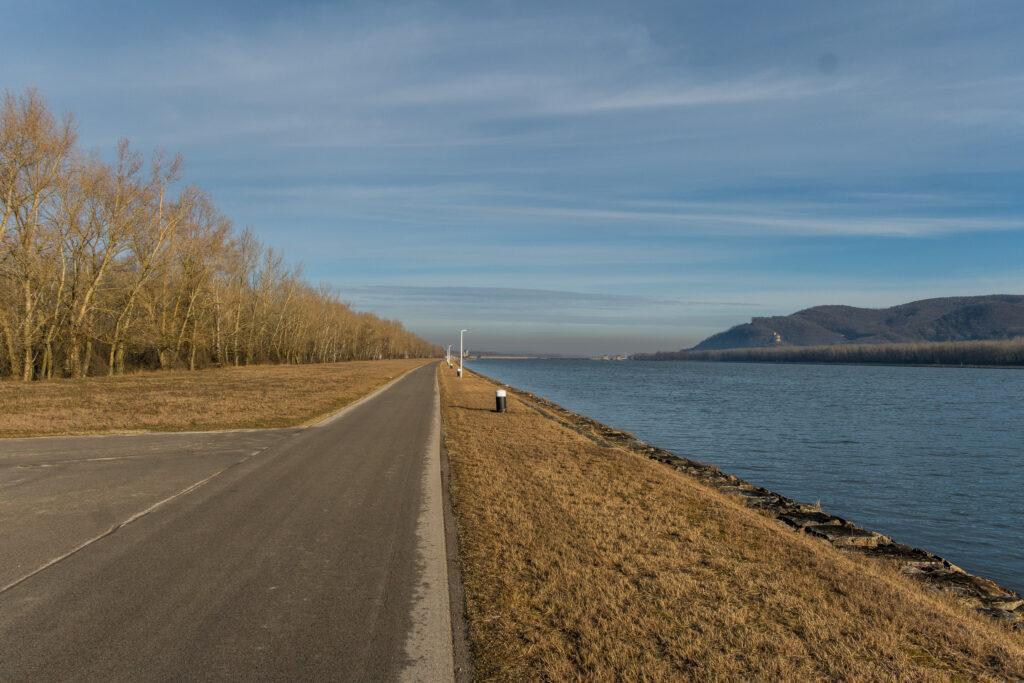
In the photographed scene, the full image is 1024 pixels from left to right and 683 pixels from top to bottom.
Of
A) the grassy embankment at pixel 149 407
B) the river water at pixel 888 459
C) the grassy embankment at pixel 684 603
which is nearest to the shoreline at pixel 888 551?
the grassy embankment at pixel 684 603

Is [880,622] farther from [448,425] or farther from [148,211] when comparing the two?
[148,211]

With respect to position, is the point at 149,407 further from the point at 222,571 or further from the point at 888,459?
the point at 888,459

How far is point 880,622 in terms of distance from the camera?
5.04 meters

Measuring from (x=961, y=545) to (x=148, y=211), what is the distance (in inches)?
1830

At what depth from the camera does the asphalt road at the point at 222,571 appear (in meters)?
4.09

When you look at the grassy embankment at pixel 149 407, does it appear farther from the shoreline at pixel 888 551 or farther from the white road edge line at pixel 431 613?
the shoreline at pixel 888 551

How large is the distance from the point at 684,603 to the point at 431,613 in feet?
7.52

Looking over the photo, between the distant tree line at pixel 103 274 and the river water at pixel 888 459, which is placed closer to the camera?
the river water at pixel 888 459

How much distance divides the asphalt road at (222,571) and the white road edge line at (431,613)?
0.05 feet

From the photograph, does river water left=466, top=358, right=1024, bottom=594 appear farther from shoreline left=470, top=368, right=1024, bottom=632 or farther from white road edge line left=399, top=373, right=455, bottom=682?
white road edge line left=399, top=373, right=455, bottom=682

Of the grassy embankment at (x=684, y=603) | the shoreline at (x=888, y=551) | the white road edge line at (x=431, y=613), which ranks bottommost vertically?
the shoreline at (x=888, y=551)

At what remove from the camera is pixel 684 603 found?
5.26 metres

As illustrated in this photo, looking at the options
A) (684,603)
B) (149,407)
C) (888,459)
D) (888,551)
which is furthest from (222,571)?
(888,459)

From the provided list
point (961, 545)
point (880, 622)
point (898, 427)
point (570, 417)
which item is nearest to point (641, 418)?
point (570, 417)
